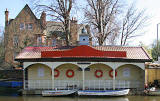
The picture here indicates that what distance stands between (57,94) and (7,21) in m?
29.1

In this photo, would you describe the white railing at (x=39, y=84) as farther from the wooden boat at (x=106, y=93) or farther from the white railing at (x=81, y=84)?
the wooden boat at (x=106, y=93)

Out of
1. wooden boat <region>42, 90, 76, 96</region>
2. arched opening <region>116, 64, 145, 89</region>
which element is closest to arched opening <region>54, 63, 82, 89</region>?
wooden boat <region>42, 90, 76, 96</region>

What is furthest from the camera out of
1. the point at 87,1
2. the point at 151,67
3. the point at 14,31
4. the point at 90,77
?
the point at 14,31

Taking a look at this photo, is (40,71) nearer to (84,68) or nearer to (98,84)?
(84,68)

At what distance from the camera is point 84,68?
2062 cm

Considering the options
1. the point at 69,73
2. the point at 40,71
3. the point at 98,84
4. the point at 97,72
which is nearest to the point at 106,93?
the point at 98,84

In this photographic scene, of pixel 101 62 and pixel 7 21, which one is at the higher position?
pixel 7 21

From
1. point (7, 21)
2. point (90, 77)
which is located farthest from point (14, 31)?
point (90, 77)

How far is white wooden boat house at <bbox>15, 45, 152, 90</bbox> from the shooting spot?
67.7ft

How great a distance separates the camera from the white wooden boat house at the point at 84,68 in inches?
813

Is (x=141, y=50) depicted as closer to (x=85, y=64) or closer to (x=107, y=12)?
(x=85, y=64)

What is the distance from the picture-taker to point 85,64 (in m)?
20.6

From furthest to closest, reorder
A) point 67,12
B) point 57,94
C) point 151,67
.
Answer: point 67,12, point 151,67, point 57,94

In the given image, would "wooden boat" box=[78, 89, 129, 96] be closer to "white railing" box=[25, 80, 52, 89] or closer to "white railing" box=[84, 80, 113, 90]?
"white railing" box=[84, 80, 113, 90]
